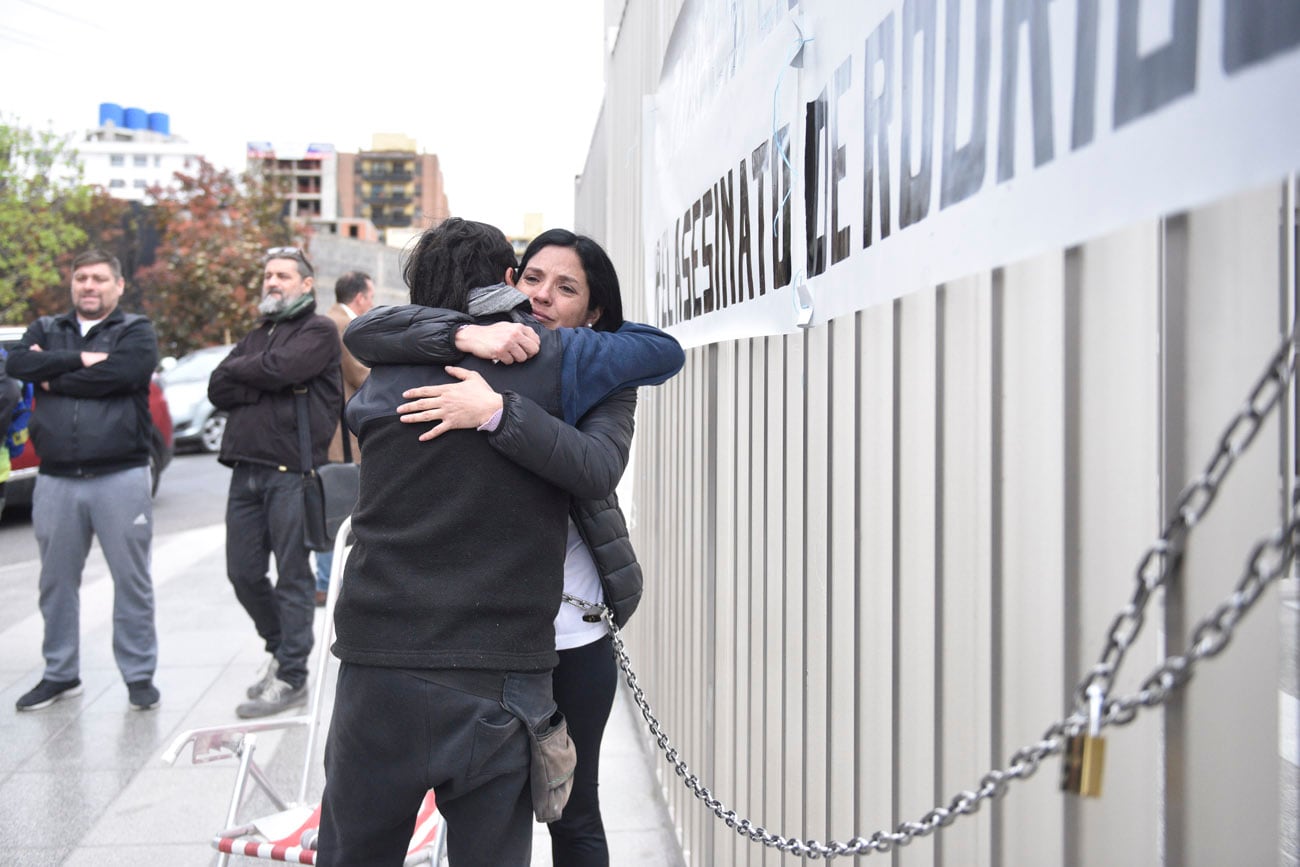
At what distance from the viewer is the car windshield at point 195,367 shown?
57.1ft

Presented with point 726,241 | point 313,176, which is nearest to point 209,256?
point 726,241

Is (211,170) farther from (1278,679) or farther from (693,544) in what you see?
(1278,679)

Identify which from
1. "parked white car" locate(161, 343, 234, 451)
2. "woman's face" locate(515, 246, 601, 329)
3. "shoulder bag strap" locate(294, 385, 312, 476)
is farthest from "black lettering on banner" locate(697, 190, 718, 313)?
"parked white car" locate(161, 343, 234, 451)

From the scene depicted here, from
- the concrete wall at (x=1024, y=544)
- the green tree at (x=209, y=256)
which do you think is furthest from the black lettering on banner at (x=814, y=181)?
the green tree at (x=209, y=256)

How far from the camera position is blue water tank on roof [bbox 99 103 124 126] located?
140 meters

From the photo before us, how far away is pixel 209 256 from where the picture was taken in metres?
27.7

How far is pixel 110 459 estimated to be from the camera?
16.5 feet

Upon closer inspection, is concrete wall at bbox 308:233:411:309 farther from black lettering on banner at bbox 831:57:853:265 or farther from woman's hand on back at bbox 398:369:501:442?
black lettering on banner at bbox 831:57:853:265

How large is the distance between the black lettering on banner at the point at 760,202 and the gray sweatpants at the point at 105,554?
382cm

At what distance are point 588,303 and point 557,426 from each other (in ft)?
2.25

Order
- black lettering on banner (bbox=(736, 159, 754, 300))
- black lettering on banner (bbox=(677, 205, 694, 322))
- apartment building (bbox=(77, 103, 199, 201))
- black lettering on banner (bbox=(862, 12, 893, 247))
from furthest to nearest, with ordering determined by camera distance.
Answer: apartment building (bbox=(77, 103, 199, 201))
black lettering on banner (bbox=(677, 205, 694, 322))
black lettering on banner (bbox=(736, 159, 754, 300))
black lettering on banner (bbox=(862, 12, 893, 247))

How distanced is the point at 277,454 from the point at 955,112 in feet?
14.0

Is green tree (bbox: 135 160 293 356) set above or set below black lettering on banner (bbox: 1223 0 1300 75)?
above

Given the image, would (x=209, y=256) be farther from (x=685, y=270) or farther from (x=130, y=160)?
(x=130, y=160)
